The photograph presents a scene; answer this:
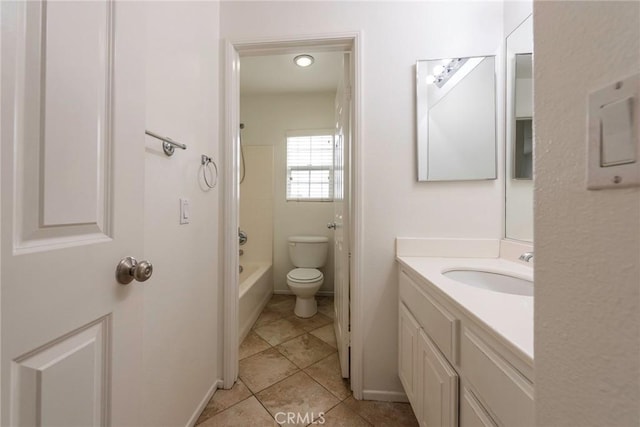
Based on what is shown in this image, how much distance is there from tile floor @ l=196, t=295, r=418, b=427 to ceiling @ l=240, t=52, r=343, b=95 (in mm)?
2337

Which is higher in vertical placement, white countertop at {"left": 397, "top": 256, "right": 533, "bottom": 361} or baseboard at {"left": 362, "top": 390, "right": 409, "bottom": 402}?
white countertop at {"left": 397, "top": 256, "right": 533, "bottom": 361}

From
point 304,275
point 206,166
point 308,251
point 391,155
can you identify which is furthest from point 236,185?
point 308,251

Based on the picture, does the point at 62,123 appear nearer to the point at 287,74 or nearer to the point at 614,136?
the point at 614,136

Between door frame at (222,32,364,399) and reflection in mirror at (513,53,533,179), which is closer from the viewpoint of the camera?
reflection in mirror at (513,53,533,179)

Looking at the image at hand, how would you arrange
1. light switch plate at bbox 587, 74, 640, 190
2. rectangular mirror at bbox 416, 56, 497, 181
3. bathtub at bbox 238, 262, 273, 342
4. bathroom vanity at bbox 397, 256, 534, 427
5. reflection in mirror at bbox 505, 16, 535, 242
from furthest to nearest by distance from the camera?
bathtub at bbox 238, 262, 273, 342 → rectangular mirror at bbox 416, 56, 497, 181 → reflection in mirror at bbox 505, 16, 535, 242 → bathroom vanity at bbox 397, 256, 534, 427 → light switch plate at bbox 587, 74, 640, 190

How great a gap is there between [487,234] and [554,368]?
1.20 metres

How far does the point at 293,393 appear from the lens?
4.52 ft

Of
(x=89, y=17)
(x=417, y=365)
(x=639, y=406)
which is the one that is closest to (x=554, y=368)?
(x=639, y=406)

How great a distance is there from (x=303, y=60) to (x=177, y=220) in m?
1.86

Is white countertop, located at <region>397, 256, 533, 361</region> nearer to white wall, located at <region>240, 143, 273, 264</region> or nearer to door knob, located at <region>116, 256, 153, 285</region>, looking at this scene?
door knob, located at <region>116, 256, 153, 285</region>

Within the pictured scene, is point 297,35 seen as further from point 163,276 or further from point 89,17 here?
point 163,276

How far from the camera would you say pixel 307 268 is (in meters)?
2.67

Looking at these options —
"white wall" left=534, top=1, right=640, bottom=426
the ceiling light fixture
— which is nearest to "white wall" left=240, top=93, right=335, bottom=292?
the ceiling light fixture

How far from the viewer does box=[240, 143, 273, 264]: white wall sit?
2928 millimetres
